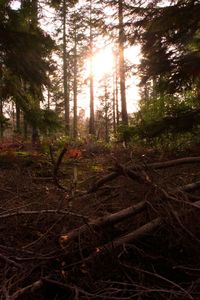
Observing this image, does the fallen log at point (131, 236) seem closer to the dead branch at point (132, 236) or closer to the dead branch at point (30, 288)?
the dead branch at point (132, 236)

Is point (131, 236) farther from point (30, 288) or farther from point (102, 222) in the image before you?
point (30, 288)

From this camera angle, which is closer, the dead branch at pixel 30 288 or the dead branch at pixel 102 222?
the dead branch at pixel 30 288

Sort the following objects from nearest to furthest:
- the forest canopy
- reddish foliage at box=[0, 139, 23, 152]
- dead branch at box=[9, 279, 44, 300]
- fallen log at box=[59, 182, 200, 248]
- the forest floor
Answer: dead branch at box=[9, 279, 44, 300] → the forest floor → fallen log at box=[59, 182, 200, 248] → the forest canopy → reddish foliage at box=[0, 139, 23, 152]

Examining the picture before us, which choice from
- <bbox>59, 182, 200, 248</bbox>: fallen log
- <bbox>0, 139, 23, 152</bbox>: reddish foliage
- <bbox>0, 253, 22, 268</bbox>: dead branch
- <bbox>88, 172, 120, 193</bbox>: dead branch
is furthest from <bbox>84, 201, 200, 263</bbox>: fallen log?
<bbox>0, 139, 23, 152</bbox>: reddish foliage

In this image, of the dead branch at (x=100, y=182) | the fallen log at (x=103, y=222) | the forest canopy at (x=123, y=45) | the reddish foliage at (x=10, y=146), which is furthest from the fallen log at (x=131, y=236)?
the reddish foliage at (x=10, y=146)

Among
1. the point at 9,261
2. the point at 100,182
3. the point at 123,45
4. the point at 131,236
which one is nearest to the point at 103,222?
the point at 131,236

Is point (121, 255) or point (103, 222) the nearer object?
point (121, 255)

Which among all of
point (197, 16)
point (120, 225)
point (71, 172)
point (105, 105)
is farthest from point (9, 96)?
point (105, 105)

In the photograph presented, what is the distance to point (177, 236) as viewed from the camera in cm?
338

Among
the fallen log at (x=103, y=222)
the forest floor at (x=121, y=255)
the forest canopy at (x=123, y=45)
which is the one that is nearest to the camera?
the forest floor at (x=121, y=255)

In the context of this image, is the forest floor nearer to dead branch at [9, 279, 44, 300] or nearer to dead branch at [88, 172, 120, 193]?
dead branch at [9, 279, 44, 300]

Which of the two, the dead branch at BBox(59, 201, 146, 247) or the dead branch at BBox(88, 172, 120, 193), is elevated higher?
the dead branch at BBox(88, 172, 120, 193)

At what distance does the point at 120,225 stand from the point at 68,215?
2.03ft

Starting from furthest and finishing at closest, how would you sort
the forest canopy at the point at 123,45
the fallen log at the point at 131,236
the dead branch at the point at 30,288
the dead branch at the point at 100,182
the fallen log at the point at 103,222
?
the forest canopy at the point at 123,45, the dead branch at the point at 100,182, the fallen log at the point at 103,222, the fallen log at the point at 131,236, the dead branch at the point at 30,288
